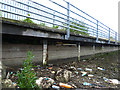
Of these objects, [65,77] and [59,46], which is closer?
[65,77]

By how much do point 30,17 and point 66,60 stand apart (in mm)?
2698

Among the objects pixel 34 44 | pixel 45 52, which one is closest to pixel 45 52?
pixel 45 52

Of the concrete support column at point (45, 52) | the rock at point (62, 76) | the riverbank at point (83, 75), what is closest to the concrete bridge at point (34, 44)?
the concrete support column at point (45, 52)

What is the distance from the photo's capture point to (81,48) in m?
5.36

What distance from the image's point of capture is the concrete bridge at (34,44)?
239cm

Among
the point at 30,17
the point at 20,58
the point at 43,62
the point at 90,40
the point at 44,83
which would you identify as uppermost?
the point at 30,17

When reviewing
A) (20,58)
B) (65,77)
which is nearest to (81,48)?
(65,77)

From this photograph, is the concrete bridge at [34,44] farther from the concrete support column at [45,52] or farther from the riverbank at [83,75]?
the riverbank at [83,75]

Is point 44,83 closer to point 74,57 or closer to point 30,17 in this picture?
point 30,17

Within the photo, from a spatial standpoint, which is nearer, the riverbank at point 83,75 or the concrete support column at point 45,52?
the riverbank at point 83,75

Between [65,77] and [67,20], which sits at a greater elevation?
[67,20]

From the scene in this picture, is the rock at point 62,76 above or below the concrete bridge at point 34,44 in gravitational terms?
below

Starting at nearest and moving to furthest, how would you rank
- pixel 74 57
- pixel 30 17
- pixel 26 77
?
1. pixel 26 77
2. pixel 30 17
3. pixel 74 57

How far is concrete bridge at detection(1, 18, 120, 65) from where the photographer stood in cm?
239
